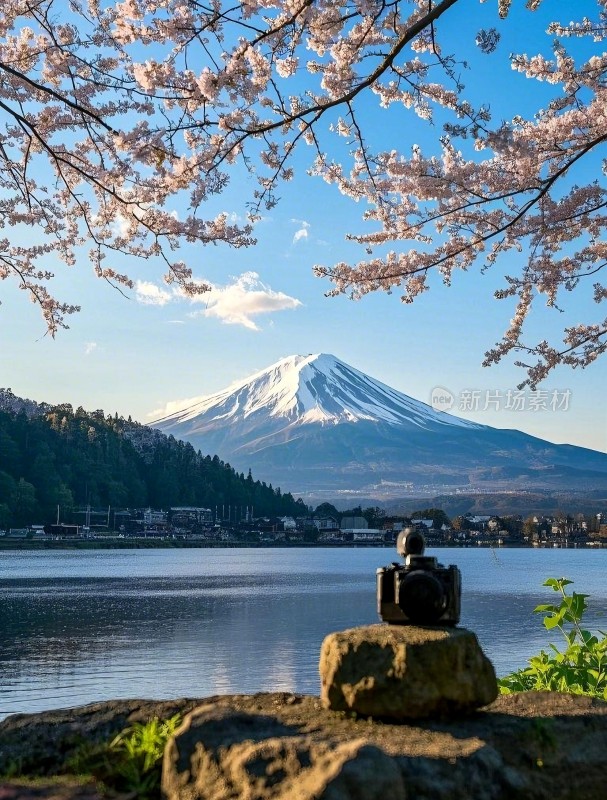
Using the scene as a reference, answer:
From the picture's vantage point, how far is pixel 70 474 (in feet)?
398

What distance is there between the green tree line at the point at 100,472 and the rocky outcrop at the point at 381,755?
110 metres

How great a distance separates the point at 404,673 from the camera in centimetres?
461

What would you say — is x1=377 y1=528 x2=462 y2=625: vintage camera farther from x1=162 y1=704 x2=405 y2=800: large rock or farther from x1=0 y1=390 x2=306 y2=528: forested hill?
x1=0 y1=390 x2=306 y2=528: forested hill

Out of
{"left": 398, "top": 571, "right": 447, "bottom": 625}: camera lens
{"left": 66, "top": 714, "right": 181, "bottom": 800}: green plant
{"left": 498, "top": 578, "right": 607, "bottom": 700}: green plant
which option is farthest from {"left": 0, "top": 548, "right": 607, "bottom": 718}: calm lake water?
{"left": 398, "top": 571, "right": 447, "bottom": 625}: camera lens

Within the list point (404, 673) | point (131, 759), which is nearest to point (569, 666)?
point (404, 673)

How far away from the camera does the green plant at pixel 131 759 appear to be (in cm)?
466

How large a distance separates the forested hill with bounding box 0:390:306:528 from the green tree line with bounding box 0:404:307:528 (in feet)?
0.42

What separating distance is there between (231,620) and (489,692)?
29.2 metres

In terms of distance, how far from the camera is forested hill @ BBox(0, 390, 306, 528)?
114125 mm

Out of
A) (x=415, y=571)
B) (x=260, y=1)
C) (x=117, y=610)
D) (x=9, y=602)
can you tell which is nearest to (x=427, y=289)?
(x=260, y=1)

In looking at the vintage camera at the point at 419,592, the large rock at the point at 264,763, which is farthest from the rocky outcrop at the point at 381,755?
the vintage camera at the point at 419,592

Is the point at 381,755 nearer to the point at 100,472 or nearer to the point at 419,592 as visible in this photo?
the point at 419,592

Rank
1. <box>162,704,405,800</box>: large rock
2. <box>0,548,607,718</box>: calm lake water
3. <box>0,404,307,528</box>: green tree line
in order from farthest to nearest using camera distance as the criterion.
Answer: <box>0,404,307,528</box>: green tree line < <box>0,548,607,718</box>: calm lake water < <box>162,704,405,800</box>: large rock

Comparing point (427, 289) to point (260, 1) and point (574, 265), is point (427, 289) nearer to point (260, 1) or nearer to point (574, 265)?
point (574, 265)
